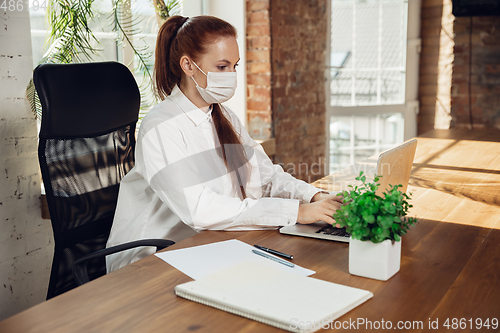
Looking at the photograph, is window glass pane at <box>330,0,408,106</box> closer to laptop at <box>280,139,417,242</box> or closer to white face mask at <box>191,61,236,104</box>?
white face mask at <box>191,61,236,104</box>

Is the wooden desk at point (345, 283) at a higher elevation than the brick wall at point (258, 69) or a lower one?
lower

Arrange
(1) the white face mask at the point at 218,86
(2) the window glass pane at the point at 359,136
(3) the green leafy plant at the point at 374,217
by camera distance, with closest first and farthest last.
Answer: (3) the green leafy plant at the point at 374,217 → (1) the white face mask at the point at 218,86 → (2) the window glass pane at the point at 359,136

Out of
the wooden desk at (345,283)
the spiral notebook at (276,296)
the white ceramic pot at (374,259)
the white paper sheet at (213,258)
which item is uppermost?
the white ceramic pot at (374,259)

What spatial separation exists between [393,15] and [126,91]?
332cm

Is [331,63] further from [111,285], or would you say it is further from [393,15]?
[111,285]

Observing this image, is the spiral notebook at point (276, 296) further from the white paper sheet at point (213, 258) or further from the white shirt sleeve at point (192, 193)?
the white shirt sleeve at point (192, 193)

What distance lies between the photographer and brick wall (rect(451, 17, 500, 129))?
4.15 metres

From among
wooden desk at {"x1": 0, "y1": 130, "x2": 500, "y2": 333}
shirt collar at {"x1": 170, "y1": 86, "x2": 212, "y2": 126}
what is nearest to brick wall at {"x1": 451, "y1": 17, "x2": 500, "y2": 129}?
wooden desk at {"x1": 0, "y1": 130, "x2": 500, "y2": 333}

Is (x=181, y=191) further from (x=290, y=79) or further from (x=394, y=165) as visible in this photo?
(x=290, y=79)

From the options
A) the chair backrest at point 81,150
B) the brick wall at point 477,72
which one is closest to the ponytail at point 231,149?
the chair backrest at point 81,150

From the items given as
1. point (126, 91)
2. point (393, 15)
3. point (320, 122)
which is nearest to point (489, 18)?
point (393, 15)

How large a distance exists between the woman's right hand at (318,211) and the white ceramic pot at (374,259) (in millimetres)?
285

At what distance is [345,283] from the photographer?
3.20 ft

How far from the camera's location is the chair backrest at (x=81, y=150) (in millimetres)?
1466
